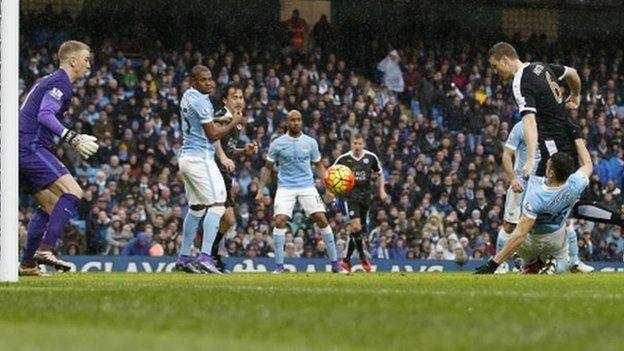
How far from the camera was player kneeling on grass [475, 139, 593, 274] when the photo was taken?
13.9 meters

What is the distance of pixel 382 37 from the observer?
33.7 meters

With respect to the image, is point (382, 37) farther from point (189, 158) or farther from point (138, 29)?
point (189, 158)

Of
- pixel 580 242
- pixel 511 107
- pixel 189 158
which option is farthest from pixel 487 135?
pixel 189 158

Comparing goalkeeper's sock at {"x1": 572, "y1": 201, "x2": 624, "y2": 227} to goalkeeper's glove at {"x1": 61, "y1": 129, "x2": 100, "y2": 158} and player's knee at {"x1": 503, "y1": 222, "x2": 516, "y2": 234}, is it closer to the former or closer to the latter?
player's knee at {"x1": 503, "y1": 222, "x2": 516, "y2": 234}

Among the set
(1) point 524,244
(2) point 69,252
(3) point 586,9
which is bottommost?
(2) point 69,252

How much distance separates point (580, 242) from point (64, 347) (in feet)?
78.5

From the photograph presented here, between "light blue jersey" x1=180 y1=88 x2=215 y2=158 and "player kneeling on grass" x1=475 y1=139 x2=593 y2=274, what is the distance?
3312 millimetres

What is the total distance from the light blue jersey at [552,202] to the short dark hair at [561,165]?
0.07 m

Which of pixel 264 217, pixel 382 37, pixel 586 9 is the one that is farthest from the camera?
pixel 586 9

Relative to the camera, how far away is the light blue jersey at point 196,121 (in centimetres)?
1516

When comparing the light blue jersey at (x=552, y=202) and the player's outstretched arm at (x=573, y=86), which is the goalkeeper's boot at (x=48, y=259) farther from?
the player's outstretched arm at (x=573, y=86)

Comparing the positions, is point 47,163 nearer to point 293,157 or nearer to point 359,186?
point 293,157

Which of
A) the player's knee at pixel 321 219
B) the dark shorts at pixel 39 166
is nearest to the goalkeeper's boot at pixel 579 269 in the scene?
the player's knee at pixel 321 219

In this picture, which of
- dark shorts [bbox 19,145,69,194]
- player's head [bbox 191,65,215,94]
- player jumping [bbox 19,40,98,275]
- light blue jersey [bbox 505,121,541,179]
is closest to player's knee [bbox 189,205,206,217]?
player's head [bbox 191,65,215,94]
